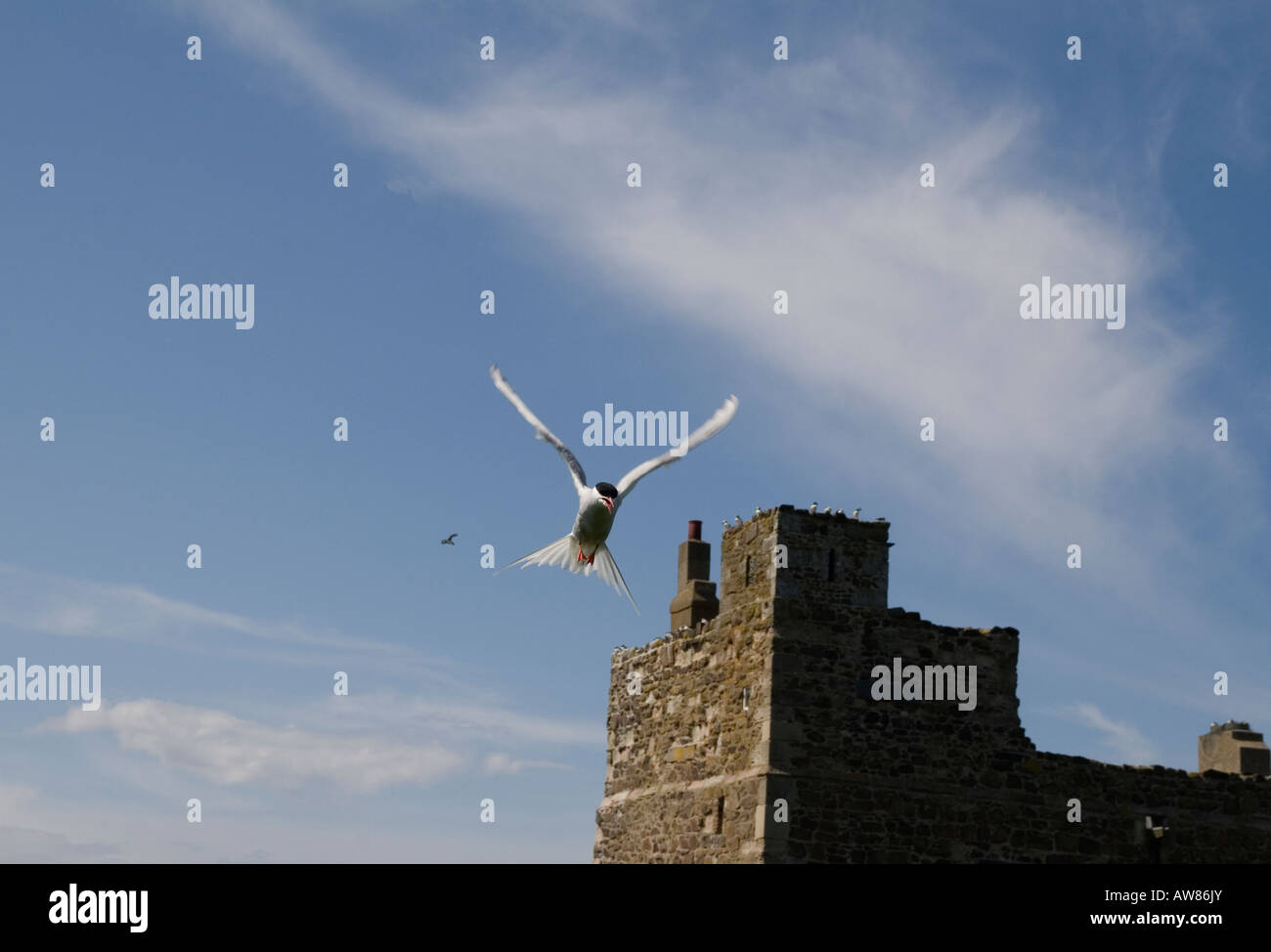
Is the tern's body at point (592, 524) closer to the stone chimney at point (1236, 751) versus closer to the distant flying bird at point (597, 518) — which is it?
the distant flying bird at point (597, 518)

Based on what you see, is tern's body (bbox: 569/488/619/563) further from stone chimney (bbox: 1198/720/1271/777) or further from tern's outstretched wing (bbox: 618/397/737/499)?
stone chimney (bbox: 1198/720/1271/777)

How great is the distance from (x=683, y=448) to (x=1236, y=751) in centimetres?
1043

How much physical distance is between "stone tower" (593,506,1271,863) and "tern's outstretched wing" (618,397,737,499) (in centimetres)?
150

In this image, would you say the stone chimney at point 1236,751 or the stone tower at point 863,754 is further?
the stone chimney at point 1236,751

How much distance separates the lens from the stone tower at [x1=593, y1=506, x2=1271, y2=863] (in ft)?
80.9

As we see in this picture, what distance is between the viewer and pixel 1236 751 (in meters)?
28.3

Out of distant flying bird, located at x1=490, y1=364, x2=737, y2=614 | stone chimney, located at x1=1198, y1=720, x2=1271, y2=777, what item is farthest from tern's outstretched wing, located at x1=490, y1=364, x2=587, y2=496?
stone chimney, located at x1=1198, y1=720, x2=1271, y2=777

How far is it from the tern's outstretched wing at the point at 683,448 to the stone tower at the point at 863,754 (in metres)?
1.50

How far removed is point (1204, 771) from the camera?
2734 cm

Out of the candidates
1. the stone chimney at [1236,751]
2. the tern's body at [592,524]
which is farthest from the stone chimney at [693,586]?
the stone chimney at [1236,751]

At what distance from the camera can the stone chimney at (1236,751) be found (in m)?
28.2

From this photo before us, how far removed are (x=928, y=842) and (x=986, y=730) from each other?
6.38ft
